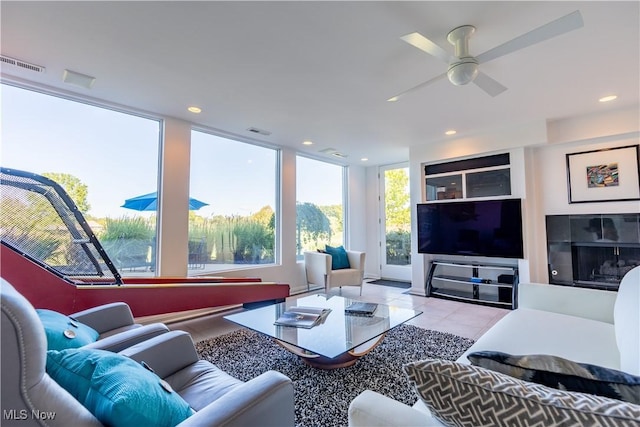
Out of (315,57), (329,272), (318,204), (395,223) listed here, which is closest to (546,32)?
(315,57)

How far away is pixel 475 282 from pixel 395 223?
215 cm

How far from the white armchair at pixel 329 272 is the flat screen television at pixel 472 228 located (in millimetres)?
1115

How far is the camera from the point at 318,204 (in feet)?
19.0

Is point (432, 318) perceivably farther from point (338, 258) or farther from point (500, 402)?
point (500, 402)

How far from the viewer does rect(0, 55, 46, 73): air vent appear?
2379 mm

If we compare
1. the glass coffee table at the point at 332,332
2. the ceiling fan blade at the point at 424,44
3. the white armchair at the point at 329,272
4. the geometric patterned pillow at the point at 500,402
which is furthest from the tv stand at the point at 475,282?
the geometric patterned pillow at the point at 500,402

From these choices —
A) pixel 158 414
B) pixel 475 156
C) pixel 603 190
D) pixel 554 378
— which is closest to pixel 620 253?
Result: pixel 603 190

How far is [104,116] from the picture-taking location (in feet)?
10.9

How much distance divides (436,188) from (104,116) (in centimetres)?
476

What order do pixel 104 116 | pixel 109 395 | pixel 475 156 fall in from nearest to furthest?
pixel 109 395 → pixel 104 116 → pixel 475 156

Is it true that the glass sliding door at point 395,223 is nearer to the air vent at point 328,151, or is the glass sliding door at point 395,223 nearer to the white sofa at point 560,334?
the air vent at point 328,151

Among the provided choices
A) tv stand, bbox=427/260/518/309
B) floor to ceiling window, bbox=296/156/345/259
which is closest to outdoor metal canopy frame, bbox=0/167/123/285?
floor to ceiling window, bbox=296/156/345/259

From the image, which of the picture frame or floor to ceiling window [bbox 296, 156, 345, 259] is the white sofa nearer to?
the picture frame

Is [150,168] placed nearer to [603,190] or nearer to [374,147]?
[374,147]
